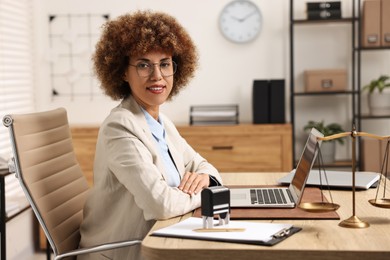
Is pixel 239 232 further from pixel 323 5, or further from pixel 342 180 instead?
pixel 323 5

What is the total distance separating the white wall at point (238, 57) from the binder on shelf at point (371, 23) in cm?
27

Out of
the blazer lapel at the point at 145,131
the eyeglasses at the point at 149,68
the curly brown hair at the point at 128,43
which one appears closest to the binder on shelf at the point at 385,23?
the curly brown hair at the point at 128,43

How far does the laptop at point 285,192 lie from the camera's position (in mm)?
1907

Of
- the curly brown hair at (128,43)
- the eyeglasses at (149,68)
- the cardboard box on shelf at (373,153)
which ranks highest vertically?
the curly brown hair at (128,43)

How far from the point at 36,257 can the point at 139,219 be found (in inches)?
101

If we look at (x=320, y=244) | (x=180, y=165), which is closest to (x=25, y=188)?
(x=180, y=165)

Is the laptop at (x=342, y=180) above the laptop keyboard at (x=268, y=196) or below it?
above

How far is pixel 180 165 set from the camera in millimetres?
2514

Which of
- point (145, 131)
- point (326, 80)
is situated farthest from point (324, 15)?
point (145, 131)

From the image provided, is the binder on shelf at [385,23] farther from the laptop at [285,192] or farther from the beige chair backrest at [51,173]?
the beige chair backrest at [51,173]

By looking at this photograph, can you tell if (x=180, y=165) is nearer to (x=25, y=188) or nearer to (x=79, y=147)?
(x=25, y=188)

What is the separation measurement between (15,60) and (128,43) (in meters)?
2.46

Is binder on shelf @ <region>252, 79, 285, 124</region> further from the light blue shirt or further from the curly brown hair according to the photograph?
the light blue shirt

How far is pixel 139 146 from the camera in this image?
2.16 metres
